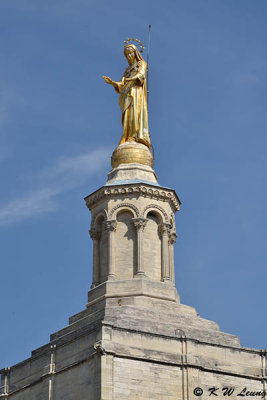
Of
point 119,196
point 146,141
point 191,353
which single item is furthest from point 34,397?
point 146,141

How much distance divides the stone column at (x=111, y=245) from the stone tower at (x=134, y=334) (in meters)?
0.06

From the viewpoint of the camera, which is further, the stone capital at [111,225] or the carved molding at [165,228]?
the carved molding at [165,228]

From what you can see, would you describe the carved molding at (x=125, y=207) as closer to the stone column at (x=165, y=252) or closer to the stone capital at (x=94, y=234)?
the stone capital at (x=94, y=234)

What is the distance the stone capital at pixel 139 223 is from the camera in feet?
168

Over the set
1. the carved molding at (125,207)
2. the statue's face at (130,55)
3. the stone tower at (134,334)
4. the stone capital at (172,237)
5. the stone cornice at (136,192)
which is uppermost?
the statue's face at (130,55)

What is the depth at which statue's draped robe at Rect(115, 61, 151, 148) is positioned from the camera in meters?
55.3

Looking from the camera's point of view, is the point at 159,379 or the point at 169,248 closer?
the point at 159,379

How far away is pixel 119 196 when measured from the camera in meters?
52.3

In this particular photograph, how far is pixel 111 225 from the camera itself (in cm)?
5144

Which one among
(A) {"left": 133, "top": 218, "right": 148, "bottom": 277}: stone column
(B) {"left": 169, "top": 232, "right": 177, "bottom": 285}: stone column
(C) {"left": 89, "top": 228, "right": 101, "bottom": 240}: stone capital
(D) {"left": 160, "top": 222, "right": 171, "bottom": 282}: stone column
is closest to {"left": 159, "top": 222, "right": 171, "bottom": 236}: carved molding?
(D) {"left": 160, "top": 222, "right": 171, "bottom": 282}: stone column

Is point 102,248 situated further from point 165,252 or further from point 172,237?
point 172,237

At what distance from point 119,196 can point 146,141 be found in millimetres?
4554

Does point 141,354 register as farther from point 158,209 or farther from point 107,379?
point 158,209

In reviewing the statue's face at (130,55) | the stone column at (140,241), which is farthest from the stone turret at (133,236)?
the statue's face at (130,55)
